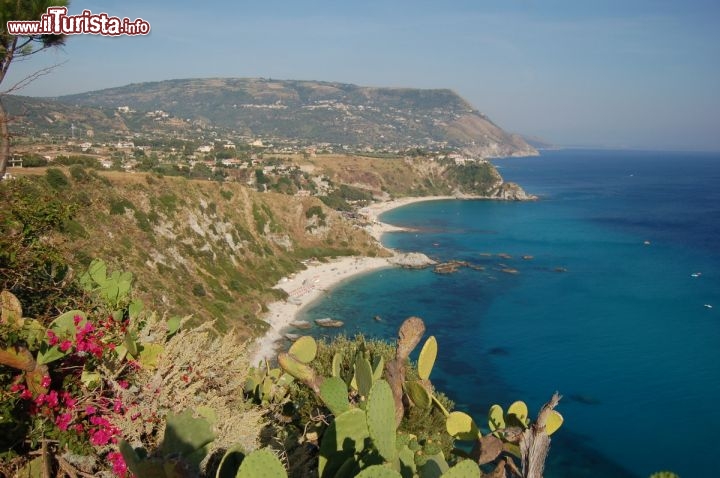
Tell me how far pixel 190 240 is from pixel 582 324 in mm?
33197

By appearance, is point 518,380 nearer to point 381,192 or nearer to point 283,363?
point 283,363

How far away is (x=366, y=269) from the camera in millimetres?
55938

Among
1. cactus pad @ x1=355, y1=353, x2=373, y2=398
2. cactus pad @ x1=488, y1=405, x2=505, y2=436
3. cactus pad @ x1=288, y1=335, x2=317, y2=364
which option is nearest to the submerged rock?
cactus pad @ x1=288, y1=335, x2=317, y2=364

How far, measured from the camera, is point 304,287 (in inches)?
1869

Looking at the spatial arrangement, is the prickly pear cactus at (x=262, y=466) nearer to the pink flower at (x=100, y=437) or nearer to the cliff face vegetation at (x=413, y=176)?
the pink flower at (x=100, y=437)

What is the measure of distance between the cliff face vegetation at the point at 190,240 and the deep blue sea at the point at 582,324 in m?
7.27

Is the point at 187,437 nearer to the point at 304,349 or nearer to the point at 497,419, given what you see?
the point at 304,349

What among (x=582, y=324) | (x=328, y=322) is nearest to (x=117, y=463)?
(x=328, y=322)

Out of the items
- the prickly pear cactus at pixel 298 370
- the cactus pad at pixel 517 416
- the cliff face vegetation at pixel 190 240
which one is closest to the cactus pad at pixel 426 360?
the cactus pad at pixel 517 416

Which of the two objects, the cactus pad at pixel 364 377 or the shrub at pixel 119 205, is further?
the shrub at pixel 119 205

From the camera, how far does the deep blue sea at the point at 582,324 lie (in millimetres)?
25438

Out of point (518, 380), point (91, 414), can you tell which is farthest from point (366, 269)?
point (91, 414)

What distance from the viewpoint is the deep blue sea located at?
25.4 metres

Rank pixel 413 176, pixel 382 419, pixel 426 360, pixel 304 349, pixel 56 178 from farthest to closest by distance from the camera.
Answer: pixel 413 176, pixel 56 178, pixel 304 349, pixel 426 360, pixel 382 419
